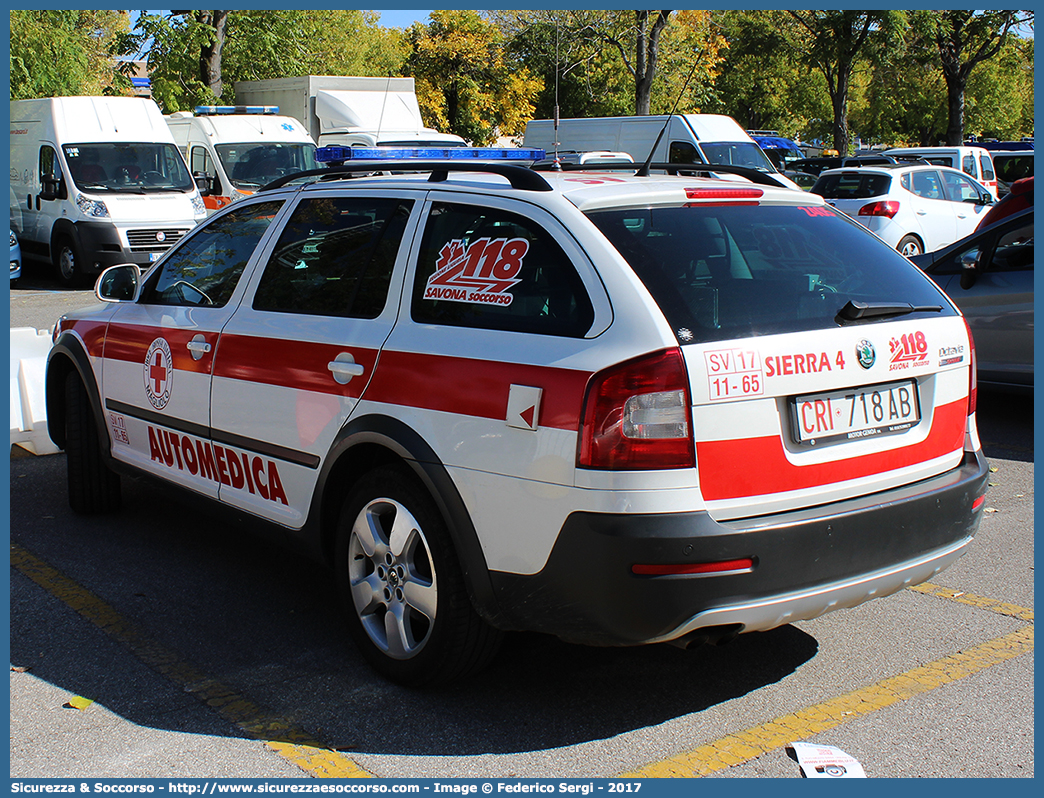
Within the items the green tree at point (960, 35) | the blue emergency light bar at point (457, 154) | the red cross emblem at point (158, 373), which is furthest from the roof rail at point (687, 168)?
the green tree at point (960, 35)

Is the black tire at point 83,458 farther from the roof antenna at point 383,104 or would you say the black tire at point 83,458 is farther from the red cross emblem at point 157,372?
the roof antenna at point 383,104

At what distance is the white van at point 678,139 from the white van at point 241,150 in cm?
491

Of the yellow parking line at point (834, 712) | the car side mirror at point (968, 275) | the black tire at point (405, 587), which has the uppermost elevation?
the car side mirror at point (968, 275)

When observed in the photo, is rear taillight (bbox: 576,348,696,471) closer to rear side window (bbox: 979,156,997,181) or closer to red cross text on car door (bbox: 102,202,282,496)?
red cross text on car door (bbox: 102,202,282,496)

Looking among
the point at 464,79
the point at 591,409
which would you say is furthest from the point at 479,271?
the point at 464,79

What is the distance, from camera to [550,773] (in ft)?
10.2

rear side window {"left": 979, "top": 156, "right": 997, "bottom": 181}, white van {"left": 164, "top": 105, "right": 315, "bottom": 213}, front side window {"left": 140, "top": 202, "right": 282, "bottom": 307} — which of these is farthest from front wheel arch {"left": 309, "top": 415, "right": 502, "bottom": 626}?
rear side window {"left": 979, "top": 156, "right": 997, "bottom": 181}

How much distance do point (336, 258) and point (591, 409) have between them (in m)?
1.52

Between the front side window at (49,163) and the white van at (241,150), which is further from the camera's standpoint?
the white van at (241,150)

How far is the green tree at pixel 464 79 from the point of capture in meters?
35.7

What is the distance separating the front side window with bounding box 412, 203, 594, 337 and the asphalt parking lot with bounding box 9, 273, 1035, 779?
4.23 ft

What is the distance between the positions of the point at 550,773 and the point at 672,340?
133cm

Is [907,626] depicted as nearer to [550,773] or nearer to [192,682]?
[550,773]

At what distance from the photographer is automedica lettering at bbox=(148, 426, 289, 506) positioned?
13.6ft
